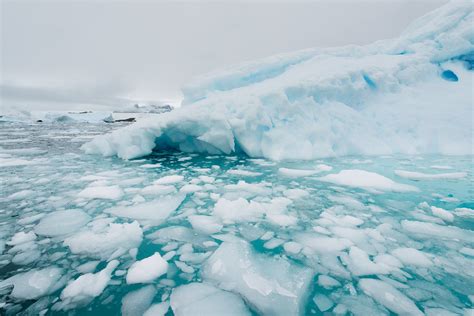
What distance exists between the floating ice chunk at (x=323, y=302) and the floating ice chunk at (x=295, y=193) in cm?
131

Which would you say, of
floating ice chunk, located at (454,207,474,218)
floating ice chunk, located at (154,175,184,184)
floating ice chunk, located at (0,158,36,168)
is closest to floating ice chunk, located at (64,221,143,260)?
floating ice chunk, located at (154,175,184,184)

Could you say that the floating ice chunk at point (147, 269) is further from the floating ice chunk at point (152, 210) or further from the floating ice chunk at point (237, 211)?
A: the floating ice chunk at point (237, 211)

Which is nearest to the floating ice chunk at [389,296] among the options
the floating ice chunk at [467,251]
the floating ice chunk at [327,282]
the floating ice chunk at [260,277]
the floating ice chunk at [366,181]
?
the floating ice chunk at [327,282]

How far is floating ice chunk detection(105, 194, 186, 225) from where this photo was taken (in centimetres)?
201

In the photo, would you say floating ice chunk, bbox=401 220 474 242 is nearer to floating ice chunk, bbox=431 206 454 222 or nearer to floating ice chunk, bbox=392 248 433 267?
floating ice chunk, bbox=431 206 454 222

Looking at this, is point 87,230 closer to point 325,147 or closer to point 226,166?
point 226,166

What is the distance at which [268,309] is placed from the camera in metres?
1.09

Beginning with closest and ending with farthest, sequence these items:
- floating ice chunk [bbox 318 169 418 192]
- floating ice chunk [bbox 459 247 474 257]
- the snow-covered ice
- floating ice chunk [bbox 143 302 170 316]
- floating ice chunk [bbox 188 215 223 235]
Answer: floating ice chunk [bbox 143 302 170 316] → the snow-covered ice → floating ice chunk [bbox 459 247 474 257] → floating ice chunk [bbox 188 215 223 235] → floating ice chunk [bbox 318 169 418 192]

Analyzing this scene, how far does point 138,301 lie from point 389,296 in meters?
1.16

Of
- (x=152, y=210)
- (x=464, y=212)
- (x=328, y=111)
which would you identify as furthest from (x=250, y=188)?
(x=328, y=111)

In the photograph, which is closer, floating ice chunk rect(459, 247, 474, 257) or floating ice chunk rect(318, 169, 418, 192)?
floating ice chunk rect(459, 247, 474, 257)

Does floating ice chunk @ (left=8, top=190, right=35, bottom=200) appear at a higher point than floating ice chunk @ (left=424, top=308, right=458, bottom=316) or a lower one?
higher

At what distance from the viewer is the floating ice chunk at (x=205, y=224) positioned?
70.9 inches

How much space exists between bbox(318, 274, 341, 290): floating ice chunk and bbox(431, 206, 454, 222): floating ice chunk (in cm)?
131
